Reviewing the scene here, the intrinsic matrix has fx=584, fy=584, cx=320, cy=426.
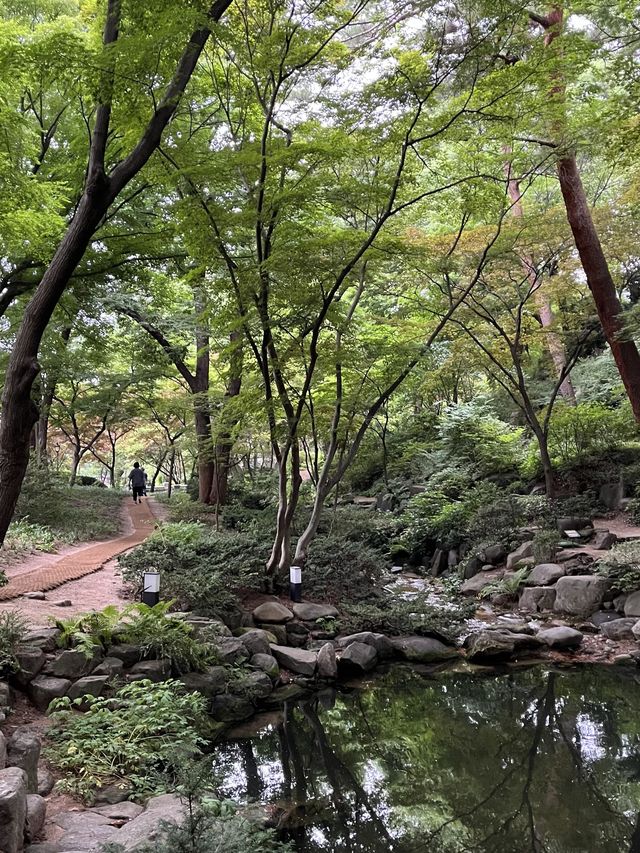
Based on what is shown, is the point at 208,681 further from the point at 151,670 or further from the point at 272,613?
the point at 272,613

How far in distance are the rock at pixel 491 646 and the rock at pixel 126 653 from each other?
4.12 meters

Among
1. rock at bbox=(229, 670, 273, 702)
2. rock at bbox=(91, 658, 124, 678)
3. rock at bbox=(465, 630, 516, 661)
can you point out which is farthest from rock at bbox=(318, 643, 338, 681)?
rock at bbox=(91, 658, 124, 678)

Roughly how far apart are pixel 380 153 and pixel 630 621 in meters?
6.79

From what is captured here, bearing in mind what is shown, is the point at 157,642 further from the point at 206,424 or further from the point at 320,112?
the point at 206,424

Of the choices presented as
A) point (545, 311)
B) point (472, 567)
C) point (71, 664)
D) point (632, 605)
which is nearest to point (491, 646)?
point (632, 605)

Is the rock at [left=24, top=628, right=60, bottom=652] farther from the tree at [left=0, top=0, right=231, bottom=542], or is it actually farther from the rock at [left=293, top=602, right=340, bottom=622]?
the rock at [left=293, top=602, right=340, bottom=622]

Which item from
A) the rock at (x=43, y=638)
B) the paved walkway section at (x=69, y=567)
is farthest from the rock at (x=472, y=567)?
the rock at (x=43, y=638)

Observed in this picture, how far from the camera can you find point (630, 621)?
7.66 meters

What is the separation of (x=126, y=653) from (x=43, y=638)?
74cm

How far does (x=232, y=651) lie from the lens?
6.28 metres

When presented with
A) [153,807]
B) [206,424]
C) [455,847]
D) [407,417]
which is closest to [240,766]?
[153,807]

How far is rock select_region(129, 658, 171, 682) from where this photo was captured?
5.28 m

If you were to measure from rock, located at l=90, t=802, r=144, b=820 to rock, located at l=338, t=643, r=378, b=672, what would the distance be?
3540mm

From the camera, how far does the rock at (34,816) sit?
3.07 metres
